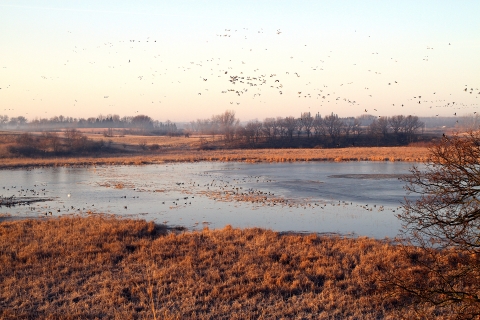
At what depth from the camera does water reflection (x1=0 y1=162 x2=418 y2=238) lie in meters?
18.8

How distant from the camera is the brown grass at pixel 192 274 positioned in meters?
9.13

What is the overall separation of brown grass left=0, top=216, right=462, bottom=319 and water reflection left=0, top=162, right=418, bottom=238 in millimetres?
3409

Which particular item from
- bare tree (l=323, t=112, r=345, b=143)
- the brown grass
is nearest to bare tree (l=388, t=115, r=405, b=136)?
bare tree (l=323, t=112, r=345, b=143)

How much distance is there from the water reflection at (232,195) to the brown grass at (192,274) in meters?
3.41

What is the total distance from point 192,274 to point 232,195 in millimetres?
14498

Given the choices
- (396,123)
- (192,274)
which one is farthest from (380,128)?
(192,274)

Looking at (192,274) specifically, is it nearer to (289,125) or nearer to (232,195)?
(232,195)

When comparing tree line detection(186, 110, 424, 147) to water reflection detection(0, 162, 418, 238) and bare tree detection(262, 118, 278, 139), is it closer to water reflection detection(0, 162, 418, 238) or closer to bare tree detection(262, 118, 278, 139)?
bare tree detection(262, 118, 278, 139)

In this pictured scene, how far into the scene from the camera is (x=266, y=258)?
1251cm

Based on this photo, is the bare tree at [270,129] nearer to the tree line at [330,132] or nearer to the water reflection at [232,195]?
the tree line at [330,132]

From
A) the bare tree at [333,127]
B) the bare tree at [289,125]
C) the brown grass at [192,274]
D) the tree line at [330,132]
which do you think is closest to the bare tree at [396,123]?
the tree line at [330,132]

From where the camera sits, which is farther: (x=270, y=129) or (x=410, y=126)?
(x=270, y=129)

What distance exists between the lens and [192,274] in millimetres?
11234

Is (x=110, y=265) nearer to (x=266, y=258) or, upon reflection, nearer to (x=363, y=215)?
(x=266, y=258)
